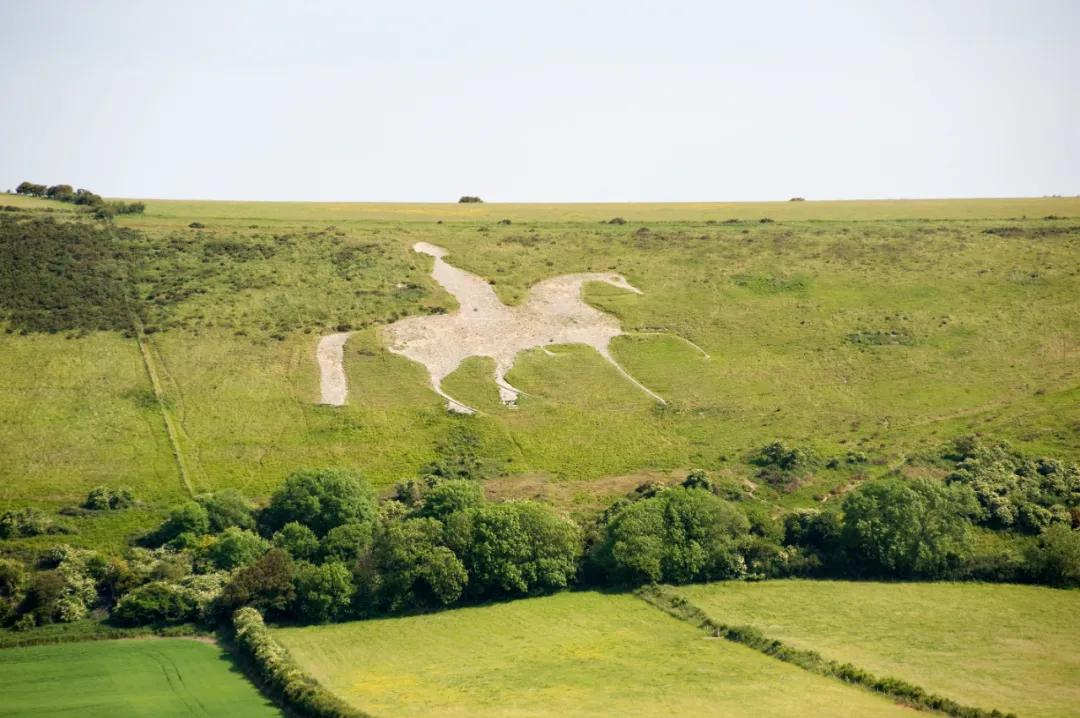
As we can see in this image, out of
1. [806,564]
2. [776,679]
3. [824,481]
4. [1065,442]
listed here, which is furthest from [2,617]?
[1065,442]

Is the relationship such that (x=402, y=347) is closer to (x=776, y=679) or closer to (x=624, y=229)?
(x=624, y=229)

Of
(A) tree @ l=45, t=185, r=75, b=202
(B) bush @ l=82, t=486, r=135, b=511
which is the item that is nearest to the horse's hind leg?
(B) bush @ l=82, t=486, r=135, b=511

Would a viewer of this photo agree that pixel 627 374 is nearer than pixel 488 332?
Yes

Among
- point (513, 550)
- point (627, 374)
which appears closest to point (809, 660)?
point (513, 550)

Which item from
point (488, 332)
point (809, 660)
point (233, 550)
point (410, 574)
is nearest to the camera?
point (809, 660)

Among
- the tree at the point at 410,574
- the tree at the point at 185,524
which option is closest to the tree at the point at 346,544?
the tree at the point at 410,574

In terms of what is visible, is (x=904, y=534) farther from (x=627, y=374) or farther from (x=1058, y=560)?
(x=627, y=374)

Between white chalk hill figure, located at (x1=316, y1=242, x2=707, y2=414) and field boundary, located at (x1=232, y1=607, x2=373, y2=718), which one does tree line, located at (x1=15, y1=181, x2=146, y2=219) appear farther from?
field boundary, located at (x1=232, y1=607, x2=373, y2=718)
